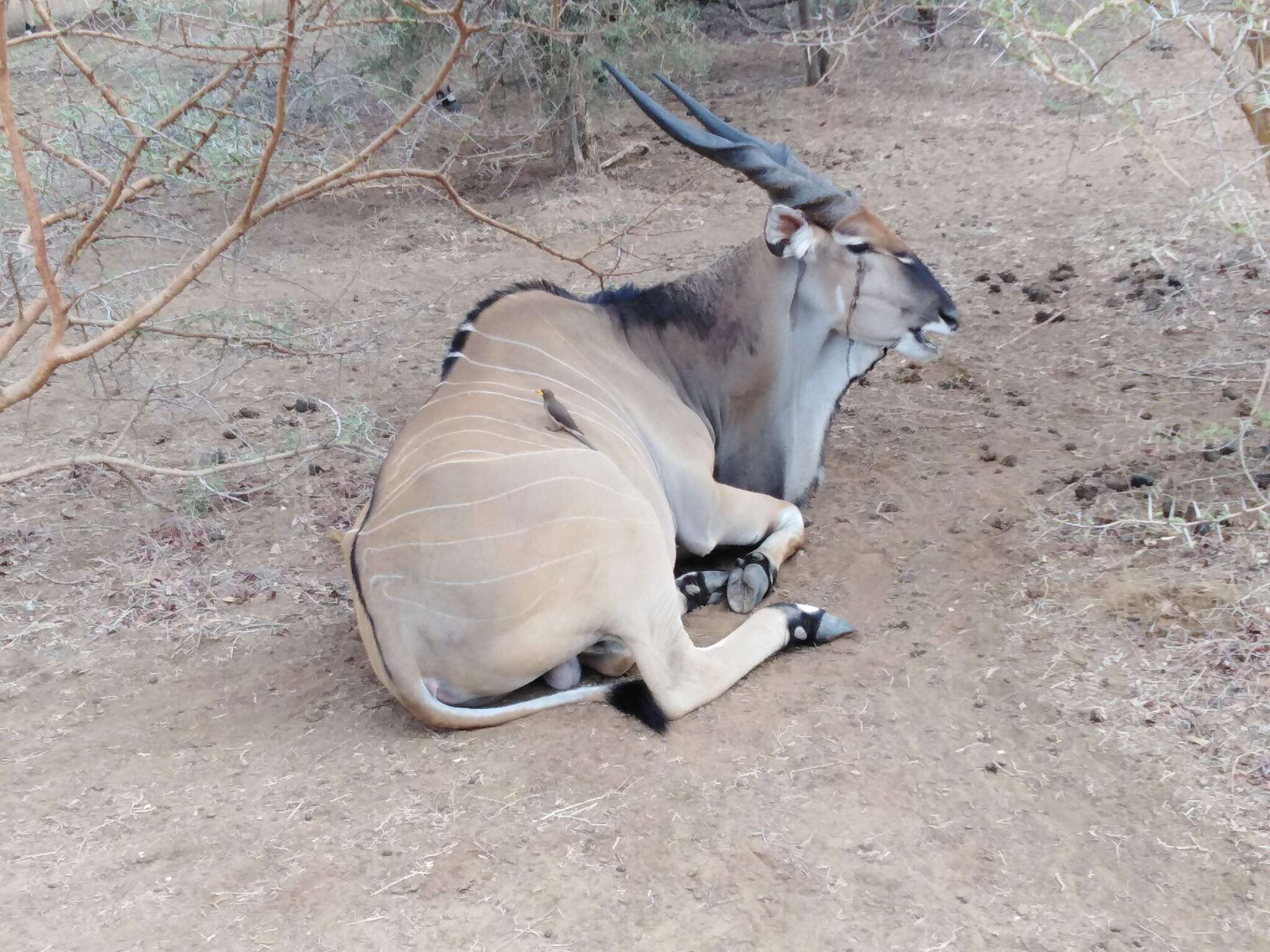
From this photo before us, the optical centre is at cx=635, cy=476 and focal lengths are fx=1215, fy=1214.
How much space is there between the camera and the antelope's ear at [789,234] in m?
3.45

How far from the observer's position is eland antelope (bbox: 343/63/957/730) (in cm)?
255

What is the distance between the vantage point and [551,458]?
276 cm

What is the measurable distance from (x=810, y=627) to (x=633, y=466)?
600mm

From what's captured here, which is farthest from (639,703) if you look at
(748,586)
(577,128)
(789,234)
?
(577,128)

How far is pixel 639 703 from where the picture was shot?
260cm

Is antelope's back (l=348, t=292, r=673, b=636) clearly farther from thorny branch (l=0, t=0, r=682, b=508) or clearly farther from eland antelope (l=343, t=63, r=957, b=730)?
thorny branch (l=0, t=0, r=682, b=508)

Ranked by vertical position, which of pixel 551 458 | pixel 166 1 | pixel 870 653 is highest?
pixel 166 1

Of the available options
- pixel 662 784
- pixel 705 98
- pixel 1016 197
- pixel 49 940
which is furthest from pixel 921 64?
pixel 49 940

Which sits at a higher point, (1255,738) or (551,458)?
(551,458)

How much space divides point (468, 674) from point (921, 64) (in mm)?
7255

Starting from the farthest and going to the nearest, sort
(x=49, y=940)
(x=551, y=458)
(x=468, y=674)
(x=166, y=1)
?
(x=166, y=1) → (x=551, y=458) → (x=468, y=674) → (x=49, y=940)

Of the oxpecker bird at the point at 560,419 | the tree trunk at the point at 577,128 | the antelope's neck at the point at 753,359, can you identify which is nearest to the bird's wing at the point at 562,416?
the oxpecker bird at the point at 560,419

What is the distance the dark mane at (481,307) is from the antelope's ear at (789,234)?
1.96ft

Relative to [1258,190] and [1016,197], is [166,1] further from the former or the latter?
[1258,190]
